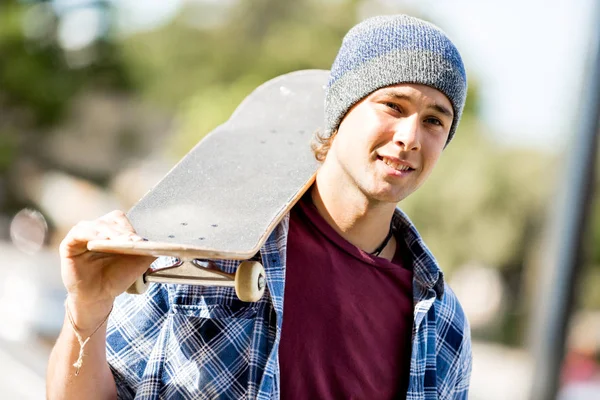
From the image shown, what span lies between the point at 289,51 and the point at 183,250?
24.8 m

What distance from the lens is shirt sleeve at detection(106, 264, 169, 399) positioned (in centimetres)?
176

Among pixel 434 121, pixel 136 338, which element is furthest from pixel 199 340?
pixel 434 121

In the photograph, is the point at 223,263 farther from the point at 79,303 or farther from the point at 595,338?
the point at 595,338

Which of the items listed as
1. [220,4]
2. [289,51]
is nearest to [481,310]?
[289,51]

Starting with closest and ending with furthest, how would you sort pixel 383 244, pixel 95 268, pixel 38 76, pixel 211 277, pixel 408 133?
pixel 95 268 < pixel 211 277 < pixel 408 133 < pixel 383 244 < pixel 38 76

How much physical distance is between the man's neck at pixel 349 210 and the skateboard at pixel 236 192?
0.05 meters

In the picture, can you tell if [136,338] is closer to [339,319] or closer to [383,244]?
[339,319]

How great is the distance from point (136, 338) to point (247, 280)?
304mm

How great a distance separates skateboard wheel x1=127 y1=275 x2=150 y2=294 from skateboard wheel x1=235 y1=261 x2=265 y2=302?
0.60 feet

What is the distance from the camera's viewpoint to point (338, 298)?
1876mm

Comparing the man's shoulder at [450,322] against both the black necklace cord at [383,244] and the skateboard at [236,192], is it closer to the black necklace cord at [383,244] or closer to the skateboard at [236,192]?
the black necklace cord at [383,244]

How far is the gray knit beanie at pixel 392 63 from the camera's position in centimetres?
187

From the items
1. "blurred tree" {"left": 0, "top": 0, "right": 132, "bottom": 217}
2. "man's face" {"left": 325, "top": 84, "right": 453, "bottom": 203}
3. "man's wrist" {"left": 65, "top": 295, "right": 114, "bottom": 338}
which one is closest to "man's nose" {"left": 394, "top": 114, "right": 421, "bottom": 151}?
"man's face" {"left": 325, "top": 84, "right": 453, "bottom": 203}

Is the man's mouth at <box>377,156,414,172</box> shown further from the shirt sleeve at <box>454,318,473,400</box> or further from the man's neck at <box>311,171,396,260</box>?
the shirt sleeve at <box>454,318,473,400</box>
